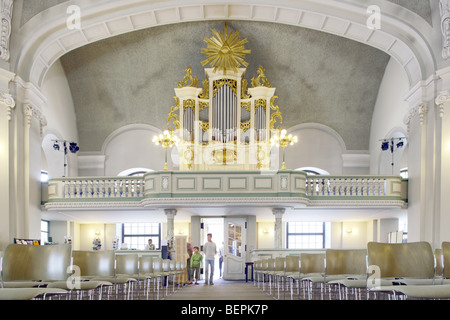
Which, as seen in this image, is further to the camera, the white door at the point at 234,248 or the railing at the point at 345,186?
the white door at the point at 234,248

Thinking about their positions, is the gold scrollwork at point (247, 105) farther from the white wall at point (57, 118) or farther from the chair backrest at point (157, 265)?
the chair backrest at point (157, 265)

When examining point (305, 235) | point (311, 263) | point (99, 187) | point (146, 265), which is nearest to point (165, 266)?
point (146, 265)

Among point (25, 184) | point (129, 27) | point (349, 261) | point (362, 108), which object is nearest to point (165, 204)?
point (25, 184)

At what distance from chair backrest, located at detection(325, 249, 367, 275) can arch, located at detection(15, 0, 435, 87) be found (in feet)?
29.4

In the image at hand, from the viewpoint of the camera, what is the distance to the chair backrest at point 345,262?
21.6 feet

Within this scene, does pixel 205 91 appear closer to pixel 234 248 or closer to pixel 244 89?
pixel 244 89

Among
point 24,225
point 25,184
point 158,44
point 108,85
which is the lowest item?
point 24,225

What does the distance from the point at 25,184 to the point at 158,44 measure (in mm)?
7061

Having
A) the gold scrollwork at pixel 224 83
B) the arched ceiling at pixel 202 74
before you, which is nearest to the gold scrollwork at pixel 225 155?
the gold scrollwork at pixel 224 83

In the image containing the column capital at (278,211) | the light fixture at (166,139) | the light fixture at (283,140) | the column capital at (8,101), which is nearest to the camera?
the column capital at (8,101)

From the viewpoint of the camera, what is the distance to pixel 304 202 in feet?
54.1

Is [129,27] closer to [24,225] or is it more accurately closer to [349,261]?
[24,225]

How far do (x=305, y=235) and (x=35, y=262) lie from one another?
17.8 m

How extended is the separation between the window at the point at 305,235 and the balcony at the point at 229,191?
5.59 meters
